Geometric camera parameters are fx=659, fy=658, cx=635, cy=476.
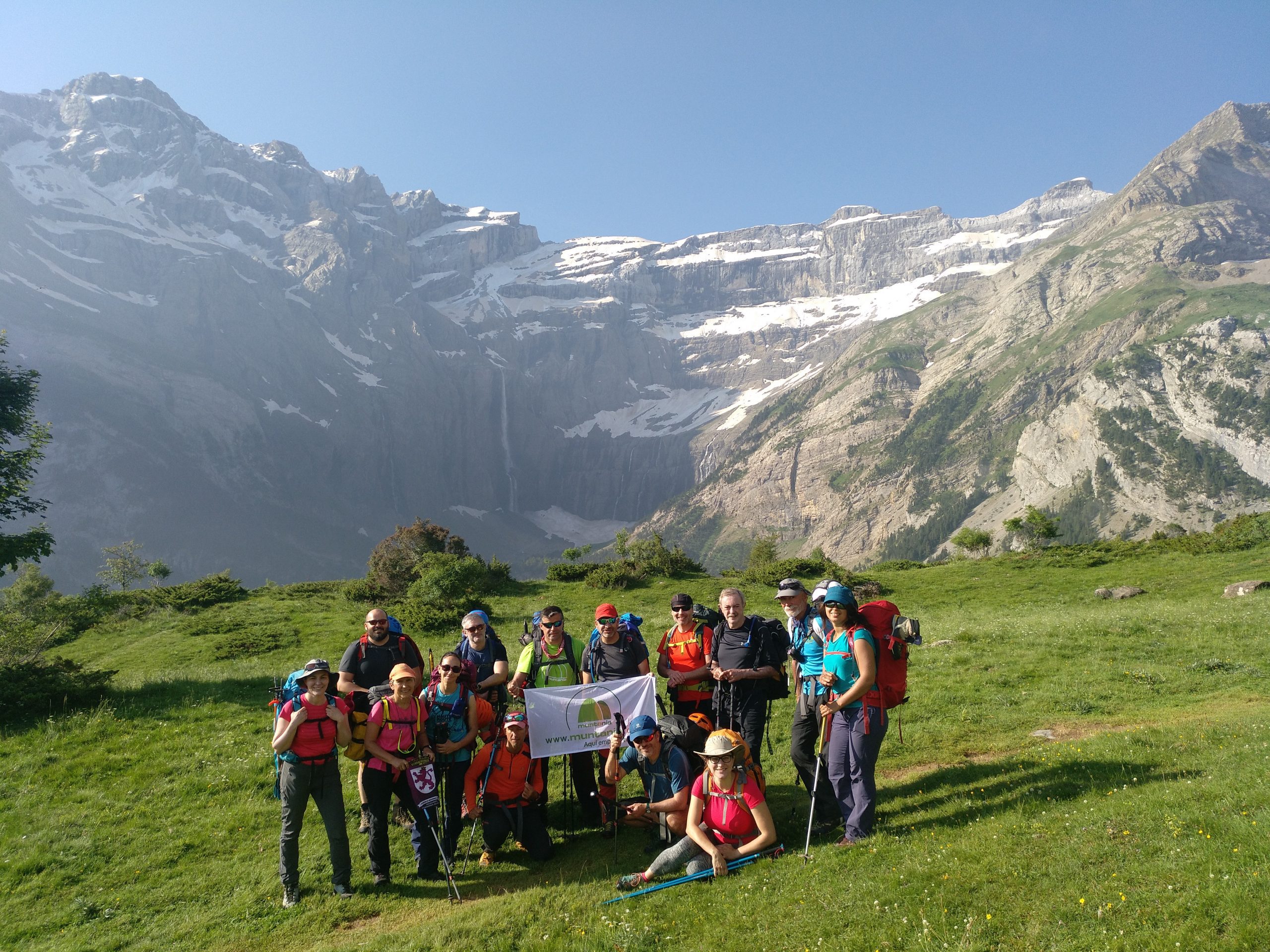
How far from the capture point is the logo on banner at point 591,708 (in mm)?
9680

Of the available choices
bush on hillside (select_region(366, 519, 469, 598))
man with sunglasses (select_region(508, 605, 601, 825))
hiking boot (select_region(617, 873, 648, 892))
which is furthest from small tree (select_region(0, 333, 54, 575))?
hiking boot (select_region(617, 873, 648, 892))

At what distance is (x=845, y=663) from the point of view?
26.2ft

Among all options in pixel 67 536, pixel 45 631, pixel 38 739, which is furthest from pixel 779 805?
pixel 67 536

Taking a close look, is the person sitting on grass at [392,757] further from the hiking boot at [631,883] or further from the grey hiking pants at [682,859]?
the grey hiking pants at [682,859]

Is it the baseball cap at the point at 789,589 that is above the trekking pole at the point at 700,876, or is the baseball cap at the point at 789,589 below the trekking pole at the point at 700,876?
above

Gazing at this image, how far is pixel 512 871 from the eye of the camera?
883cm

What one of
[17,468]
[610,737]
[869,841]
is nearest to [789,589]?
[869,841]

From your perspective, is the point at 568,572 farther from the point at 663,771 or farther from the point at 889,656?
the point at 889,656

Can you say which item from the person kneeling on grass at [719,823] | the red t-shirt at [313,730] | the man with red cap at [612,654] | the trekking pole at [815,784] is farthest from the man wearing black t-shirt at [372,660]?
the trekking pole at [815,784]

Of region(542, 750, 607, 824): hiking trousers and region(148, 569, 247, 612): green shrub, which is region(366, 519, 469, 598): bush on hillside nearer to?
region(148, 569, 247, 612): green shrub

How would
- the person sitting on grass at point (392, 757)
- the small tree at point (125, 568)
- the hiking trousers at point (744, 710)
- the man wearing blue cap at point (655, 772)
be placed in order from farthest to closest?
1. the small tree at point (125, 568)
2. the hiking trousers at point (744, 710)
3. the person sitting on grass at point (392, 757)
4. the man wearing blue cap at point (655, 772)

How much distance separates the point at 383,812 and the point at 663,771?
12.5ft

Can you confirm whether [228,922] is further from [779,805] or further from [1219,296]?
[1219,296]

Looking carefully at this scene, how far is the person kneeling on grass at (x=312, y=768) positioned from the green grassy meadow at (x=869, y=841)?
1.24 feet
